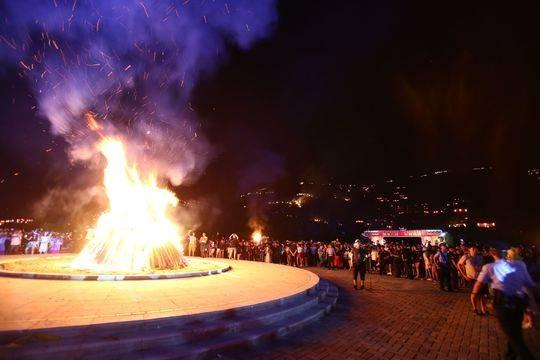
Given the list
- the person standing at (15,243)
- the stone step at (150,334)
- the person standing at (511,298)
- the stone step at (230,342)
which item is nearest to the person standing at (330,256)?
the stone step at (230,342)

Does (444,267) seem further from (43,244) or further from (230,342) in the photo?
(43,244)

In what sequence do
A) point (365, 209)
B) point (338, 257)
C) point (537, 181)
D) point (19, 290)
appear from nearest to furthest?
1. point (19, 290)
2. point (338, 257)
3. point (537, 181)
4. point (365, 209)

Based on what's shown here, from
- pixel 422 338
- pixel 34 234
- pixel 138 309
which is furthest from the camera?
pixel 34 234

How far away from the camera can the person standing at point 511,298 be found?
4.62m

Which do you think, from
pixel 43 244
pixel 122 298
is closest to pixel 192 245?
pixel 43 244

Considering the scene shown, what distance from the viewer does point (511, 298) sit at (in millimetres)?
4809

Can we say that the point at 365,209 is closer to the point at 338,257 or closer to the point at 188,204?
the point at 188,204

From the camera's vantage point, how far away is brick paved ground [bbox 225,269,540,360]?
539 centimetres

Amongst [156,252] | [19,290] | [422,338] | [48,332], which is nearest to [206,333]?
[48,332]

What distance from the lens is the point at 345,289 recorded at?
12.2 meters

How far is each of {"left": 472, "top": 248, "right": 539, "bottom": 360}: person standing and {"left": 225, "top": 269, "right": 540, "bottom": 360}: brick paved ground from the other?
111cm

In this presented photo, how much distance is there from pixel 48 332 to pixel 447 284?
44.0ft

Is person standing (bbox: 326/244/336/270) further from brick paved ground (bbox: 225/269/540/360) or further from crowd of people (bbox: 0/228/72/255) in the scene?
crowd of people (bbox: 0/228/72/255)

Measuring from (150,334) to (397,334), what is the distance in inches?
198
